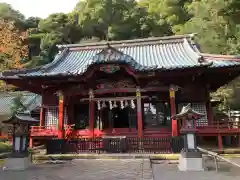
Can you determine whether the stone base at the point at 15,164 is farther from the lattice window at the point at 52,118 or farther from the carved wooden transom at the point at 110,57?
the lattice window at the point at 52,118

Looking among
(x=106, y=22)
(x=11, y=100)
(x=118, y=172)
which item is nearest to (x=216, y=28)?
(x=118, y=172)

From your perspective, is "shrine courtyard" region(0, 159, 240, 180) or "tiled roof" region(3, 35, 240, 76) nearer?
"shrine courtyard" region(0, 159, 240, 180)

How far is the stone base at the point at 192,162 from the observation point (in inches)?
367

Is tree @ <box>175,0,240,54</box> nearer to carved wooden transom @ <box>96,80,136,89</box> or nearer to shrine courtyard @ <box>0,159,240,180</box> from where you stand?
carved wooden transom @ <box>96,80,136,89</box>

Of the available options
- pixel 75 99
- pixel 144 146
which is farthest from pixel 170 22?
pixel 144 146

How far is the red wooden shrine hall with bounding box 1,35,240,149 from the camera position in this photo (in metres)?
13.8

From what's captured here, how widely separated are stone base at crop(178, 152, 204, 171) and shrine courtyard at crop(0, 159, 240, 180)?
15.1 inches

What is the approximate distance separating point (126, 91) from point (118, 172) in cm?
628

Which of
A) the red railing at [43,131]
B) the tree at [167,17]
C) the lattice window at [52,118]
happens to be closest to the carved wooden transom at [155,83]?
the red railing at [43,131]

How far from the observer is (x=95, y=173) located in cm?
895

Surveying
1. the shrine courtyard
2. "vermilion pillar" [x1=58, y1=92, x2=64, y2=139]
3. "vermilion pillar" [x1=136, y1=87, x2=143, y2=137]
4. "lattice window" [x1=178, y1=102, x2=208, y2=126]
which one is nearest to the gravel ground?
the shrine courtyard

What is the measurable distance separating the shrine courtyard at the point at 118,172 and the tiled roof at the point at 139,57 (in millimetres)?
5173

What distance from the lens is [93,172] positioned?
9125mm

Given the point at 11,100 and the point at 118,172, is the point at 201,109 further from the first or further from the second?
the point at 11,100
